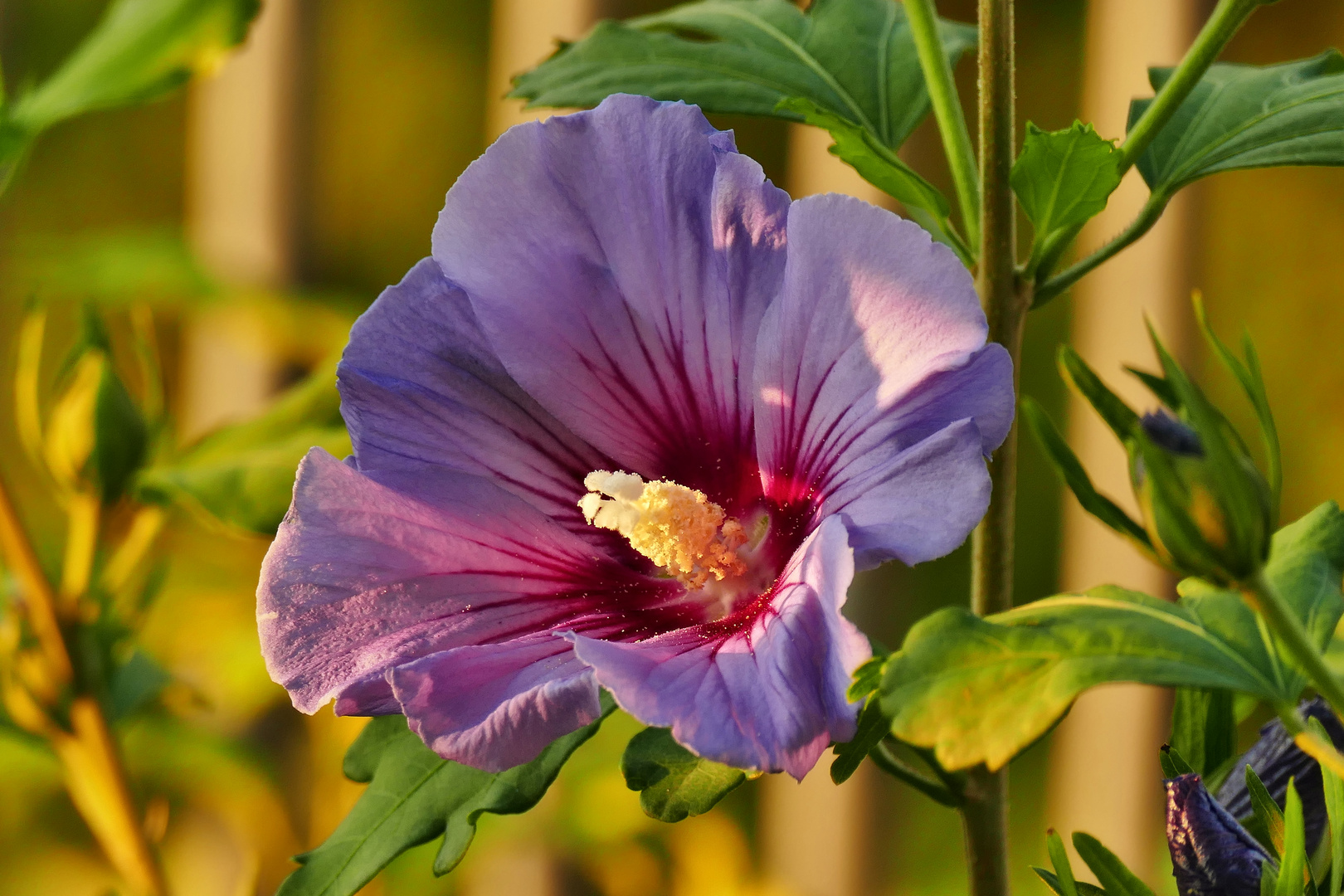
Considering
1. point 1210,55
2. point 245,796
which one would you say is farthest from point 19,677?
point 245,796

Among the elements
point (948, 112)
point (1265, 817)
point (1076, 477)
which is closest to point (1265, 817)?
point (1265, 817)

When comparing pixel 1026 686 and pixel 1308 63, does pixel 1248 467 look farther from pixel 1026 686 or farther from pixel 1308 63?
pixel 1308 63

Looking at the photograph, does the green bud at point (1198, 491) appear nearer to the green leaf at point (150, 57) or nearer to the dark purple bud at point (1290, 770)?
the dark purple bud at point (1290, 770)

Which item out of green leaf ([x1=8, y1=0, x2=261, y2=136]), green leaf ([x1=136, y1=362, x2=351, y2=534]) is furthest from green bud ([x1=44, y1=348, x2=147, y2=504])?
green leaf ([x1=8, y1=0, x2=261, y2=136])

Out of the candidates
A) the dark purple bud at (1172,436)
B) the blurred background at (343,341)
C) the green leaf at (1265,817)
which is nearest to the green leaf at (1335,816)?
the green leaf at (1265,817)

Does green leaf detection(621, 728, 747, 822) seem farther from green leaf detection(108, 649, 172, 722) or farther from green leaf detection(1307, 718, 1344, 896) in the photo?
green leaf detection(108, 649, 172, 722)

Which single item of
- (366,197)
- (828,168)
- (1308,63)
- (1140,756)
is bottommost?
(1140,756)
